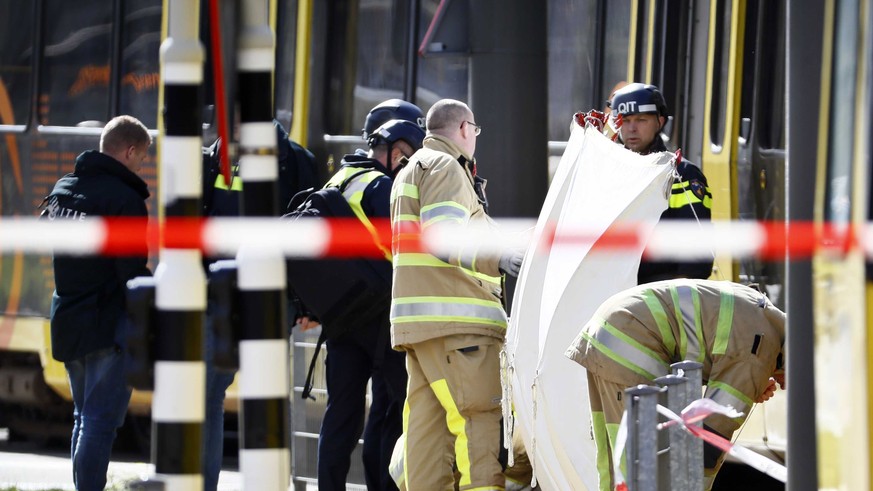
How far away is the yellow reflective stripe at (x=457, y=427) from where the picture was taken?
5914mm

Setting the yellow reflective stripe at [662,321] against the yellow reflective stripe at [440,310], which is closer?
the yellow reflective stripe at [662,321]

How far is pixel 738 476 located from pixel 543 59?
2.73 metres

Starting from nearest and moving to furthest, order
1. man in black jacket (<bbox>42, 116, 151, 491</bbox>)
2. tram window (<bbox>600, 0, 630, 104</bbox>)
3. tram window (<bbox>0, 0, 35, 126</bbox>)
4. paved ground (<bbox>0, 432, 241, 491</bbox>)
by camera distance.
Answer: man in black jacket (<bbox>42, 116, 151, 491</bbox>) → tram window (<bbox>600, 0, 630, 104</bbox>) → paved ground (<bbox>0, 432, 241, 491</bbox>) → tram window (<bbox>0, 0, 35, 126</bbox>)

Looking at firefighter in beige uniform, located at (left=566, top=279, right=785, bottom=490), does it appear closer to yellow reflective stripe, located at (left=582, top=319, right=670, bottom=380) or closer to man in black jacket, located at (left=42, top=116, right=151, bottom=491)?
yellow reflective stripe, located at (left=582, top=319, right=670, bottom=380)

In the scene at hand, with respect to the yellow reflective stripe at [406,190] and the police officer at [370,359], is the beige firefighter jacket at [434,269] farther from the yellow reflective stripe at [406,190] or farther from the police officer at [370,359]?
the police officer at [370,359]

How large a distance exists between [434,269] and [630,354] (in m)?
1.26

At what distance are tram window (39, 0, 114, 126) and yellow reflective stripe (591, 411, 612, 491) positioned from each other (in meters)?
4.99

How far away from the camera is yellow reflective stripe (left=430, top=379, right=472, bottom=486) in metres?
5.91

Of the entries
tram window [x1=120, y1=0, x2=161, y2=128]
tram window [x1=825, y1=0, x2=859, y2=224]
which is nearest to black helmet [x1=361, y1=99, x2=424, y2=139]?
tram window [x1=120, y1=0, x2=161, y2=128]

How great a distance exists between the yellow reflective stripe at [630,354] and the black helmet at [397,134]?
1.96 m

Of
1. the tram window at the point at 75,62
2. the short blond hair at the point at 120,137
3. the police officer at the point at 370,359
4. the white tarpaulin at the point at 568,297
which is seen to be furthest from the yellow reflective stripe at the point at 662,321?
the tram window at the point at 75,62

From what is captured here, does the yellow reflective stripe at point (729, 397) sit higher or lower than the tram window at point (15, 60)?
lower

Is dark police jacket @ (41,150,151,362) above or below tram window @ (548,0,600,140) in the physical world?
below

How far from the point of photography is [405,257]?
5.99 m
